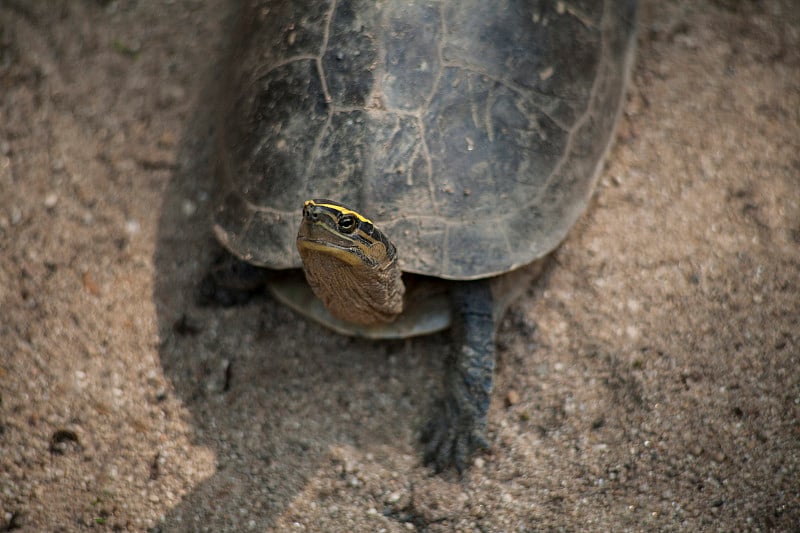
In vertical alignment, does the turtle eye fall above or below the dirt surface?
above

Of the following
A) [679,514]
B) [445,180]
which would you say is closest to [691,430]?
[679,514]

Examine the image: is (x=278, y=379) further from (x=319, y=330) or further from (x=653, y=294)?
(x=653, y=294)

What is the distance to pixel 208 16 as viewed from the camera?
13.4 ft

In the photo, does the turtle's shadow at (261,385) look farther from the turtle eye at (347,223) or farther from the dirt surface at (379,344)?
the turtle eye at (347,223)

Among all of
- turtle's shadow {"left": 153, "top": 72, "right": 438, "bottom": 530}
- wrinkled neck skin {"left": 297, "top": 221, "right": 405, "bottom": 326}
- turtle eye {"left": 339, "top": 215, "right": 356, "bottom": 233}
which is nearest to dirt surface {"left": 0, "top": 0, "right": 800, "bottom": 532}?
turtle's shadow {"left": 153, "top": 72, "right": 438, "bottom": 530}

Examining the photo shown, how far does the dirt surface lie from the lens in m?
2.87

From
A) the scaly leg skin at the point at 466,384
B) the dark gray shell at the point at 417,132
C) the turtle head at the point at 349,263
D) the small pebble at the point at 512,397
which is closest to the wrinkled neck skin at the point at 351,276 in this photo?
the turtle head at the point at 349,263

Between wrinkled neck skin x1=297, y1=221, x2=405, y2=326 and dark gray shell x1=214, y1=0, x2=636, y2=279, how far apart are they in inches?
6.8

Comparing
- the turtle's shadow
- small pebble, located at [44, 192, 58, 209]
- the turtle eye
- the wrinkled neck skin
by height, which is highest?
the turtle eye

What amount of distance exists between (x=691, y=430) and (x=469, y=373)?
94cm

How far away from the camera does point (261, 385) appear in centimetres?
323

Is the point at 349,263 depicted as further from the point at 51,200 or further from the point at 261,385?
the point at 51,200

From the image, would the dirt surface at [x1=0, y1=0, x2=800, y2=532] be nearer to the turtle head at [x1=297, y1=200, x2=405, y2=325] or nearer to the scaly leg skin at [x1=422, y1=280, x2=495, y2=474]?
the scaly leg skin at [x1=422, y1=280, x2=495, y2=474]

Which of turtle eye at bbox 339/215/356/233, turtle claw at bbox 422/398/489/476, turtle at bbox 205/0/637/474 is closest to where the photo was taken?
turtle eye at bbox 339/215/356/233
